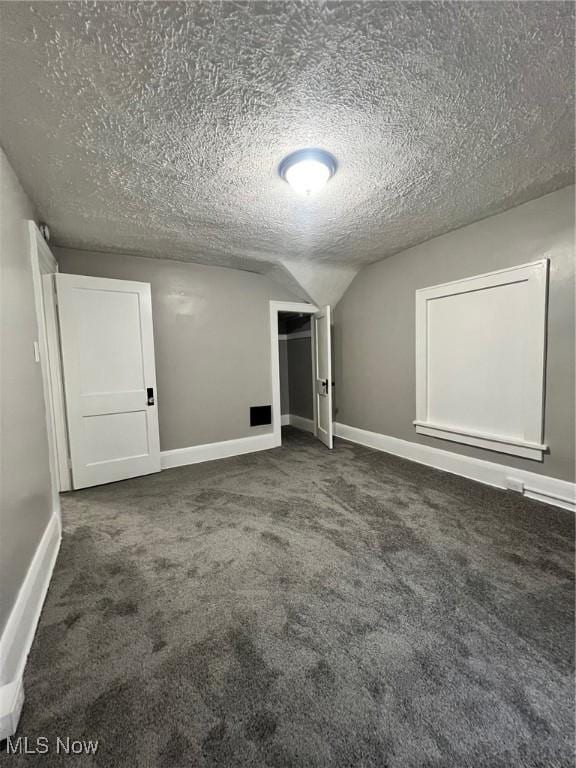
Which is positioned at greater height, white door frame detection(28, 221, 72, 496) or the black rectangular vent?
white door frame detection(28, 221, 72, 496)

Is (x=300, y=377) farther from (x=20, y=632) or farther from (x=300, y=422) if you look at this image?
(x=20, y=632)

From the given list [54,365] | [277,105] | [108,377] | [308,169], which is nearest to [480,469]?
[308,169]

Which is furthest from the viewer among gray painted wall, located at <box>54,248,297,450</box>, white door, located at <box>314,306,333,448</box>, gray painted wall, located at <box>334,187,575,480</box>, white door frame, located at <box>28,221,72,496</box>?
white door, located at <box>314,306,333,448</box>

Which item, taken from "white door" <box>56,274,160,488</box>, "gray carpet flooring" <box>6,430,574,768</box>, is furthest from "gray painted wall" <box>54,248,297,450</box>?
"gray carpet flooring" <box>6,430,574,768</box>

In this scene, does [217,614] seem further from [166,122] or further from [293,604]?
[166,122]

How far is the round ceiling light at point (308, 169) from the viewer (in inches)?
70.0

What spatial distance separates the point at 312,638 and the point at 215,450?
9.17 ft

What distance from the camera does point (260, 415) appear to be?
429 centimetres

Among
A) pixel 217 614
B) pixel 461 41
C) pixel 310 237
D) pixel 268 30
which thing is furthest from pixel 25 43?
pixel 217 614

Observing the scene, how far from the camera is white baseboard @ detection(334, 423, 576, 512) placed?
2443 mm

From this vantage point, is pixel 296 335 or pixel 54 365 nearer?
pixel 54 365

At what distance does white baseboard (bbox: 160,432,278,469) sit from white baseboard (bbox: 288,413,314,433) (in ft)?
3.81

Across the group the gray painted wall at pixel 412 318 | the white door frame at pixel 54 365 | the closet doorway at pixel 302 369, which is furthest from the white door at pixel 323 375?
the white door frame at pixel 54 365

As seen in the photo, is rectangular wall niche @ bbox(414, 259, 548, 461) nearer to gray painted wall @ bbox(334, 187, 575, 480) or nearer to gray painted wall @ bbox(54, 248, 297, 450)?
gray painted wall @ bbox(334, 187, 575, 480)
